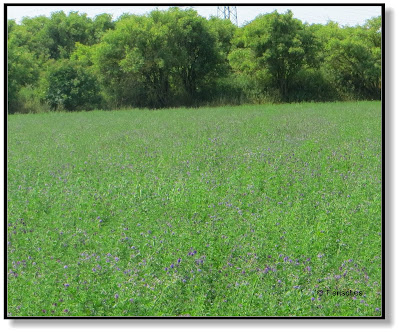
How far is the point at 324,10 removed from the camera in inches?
175

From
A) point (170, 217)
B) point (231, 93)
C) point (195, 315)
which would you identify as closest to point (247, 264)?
point (195, 315)

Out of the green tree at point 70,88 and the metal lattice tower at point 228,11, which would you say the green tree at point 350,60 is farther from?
the metal lattice tower at point 228,11

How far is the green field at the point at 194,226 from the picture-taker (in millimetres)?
3479

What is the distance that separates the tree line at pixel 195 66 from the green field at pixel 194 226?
296cm

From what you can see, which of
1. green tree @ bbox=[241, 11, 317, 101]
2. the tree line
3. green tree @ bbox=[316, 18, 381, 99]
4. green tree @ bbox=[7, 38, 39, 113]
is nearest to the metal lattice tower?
green tree @ bbox=[7, 38, 39, 113]

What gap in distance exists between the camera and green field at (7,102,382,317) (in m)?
3.48

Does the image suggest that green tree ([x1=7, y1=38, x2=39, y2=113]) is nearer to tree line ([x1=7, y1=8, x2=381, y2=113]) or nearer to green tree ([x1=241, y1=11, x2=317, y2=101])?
tree line ([x1=7, y1=8, x2=381, y2=113])

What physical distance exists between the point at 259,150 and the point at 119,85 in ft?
23.1

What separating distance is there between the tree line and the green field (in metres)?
2.96

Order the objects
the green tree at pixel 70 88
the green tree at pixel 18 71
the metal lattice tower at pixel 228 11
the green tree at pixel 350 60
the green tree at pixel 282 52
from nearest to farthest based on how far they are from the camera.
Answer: the metal lattice tower at pixel 228 11 < the green tree at pixel 18 71 < the green tree at pixel 350 60 < the green tree at pixel 70 88 < the green tree at pixel 282 52

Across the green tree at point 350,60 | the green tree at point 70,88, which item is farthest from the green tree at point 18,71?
the green tree at point 350,60

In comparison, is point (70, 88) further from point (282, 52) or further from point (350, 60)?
point (350, 60)

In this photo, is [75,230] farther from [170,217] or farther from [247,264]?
[247,264]

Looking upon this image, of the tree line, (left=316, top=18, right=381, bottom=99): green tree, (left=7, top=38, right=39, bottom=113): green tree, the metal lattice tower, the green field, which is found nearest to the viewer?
the green field
